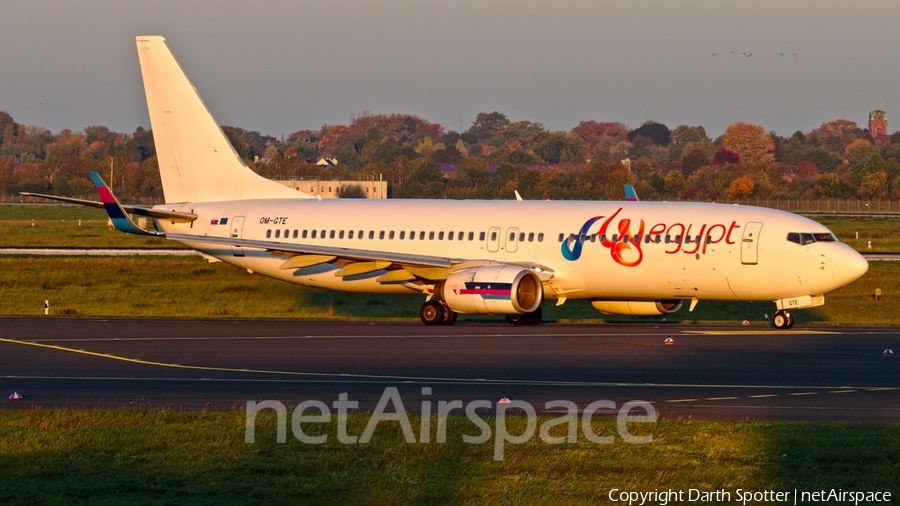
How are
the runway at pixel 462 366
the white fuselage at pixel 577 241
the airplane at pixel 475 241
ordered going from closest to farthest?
the runway at pixel 462 366 < the white fuselage at pixel 577 241 < the airplane at pixel 475 241

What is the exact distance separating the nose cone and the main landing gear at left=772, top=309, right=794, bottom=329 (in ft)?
6.01

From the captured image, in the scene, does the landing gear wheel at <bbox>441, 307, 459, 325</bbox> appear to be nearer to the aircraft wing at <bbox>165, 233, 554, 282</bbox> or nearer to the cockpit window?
the aircraft wing at <bbox>165, 233, 554, 282</bbox>

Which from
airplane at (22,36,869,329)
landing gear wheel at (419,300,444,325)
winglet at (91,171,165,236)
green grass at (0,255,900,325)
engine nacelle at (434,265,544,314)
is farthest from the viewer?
green grass at (0,255,900,325)

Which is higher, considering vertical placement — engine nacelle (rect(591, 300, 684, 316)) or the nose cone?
the nose cone

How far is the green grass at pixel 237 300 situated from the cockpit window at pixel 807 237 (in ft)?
18.5

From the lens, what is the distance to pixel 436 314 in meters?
37.0

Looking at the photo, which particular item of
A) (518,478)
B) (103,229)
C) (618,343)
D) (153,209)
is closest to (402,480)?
(518,478)

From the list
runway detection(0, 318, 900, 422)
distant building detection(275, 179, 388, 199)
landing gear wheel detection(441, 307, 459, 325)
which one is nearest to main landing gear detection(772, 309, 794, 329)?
runway detection(0, 318, 900, 422)

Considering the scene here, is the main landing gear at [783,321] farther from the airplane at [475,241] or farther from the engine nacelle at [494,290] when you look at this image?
the engine nacelle at [494,290]

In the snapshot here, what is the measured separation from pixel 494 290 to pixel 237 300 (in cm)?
1265

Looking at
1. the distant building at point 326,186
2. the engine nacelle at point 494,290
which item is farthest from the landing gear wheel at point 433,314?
the distant building at point 326,186

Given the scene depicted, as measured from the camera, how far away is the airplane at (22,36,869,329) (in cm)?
3459

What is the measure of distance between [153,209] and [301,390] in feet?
72.0

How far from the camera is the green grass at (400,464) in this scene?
12.8 metres
